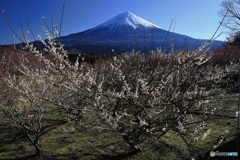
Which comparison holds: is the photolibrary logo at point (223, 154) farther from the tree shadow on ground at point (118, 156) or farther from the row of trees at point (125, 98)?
the tree shadow on ground at point (118, 156)

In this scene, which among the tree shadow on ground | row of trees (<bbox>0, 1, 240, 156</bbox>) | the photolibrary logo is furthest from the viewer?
the tree shadow on ground

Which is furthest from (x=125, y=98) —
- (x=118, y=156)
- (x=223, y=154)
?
(x=223, y=154)

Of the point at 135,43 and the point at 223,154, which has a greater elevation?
the point at 135,43

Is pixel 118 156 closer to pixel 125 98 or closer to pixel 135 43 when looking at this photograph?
pixel 125 98

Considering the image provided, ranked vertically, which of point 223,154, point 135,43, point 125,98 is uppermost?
point 135,43

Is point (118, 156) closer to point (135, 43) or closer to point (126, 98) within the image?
point (126, 98)

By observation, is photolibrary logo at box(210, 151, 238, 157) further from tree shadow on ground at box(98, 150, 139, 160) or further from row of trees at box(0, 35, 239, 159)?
tree shadow on ground at box(98, 150, 139, 160)

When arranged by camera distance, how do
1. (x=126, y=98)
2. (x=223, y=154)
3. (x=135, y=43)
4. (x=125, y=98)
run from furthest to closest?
(x=135, y=43), (x=223, y=154), (x=125, y=98), (x=126, y=98)

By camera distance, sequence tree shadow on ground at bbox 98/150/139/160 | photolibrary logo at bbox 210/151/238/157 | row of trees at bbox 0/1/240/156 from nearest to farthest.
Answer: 1. row of trees at bbox 0/1/240/156
2. photolibrary logo at bbox 210/151/238/157
3. tree shadow on ground at bbox 98/150/139/160

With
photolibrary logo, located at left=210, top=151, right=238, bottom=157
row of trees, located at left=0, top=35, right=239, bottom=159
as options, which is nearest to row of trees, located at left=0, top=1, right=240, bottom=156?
row of trees, located at left=0, top=35, right=239, bottom=159

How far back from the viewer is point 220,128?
6461 mm

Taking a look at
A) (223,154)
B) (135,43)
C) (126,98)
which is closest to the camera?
(126,98)

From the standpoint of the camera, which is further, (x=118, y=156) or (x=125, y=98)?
(x=118, y=156)

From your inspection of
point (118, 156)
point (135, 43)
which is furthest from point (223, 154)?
point (135, 43)
